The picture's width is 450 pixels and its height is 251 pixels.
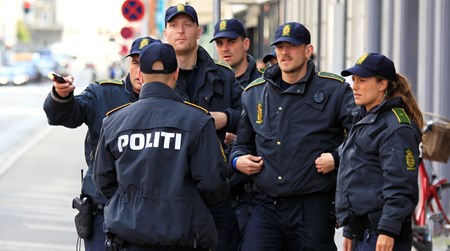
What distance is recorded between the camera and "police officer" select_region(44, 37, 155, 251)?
6.73 m

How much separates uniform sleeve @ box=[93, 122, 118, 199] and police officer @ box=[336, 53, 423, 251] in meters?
1.32

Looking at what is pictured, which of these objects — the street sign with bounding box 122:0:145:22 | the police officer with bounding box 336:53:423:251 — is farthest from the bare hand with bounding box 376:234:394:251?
the street sign with bounding box 122:0:145:22

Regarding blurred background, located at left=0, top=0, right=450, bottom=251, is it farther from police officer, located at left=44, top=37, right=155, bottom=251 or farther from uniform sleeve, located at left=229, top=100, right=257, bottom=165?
police officer, located at left=44, top=37, right=155, bottom=251

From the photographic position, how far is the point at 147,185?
17.8 ft

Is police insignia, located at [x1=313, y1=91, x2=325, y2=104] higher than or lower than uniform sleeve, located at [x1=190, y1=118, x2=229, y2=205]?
higher

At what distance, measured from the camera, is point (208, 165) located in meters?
5.51

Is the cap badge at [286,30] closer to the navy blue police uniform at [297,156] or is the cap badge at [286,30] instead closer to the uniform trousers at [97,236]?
the navy blue police uniform at [297,156]

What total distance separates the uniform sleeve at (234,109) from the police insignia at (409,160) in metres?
1.65

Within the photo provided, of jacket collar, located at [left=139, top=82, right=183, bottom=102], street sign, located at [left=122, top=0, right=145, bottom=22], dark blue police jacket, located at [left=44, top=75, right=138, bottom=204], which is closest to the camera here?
jacket collar, located at [left=139, top=82, right=183, bottom=102]

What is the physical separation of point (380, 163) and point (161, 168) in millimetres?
1274

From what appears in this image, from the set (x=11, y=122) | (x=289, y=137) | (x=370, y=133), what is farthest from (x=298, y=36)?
(x=11, y=122)

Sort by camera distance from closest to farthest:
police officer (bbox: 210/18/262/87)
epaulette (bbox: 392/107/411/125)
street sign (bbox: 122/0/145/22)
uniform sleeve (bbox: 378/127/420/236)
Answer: uniform sleeve (bbox: 378/127/420/236) → epaulette (bbox: 392/107/411/125) → police officer (bbox: 210/18/262/87) → street sign (bbox: 122/0/145/22)

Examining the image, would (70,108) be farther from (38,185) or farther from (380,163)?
(38,185)

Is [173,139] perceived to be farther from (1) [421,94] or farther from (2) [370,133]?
(1) [421,94]
